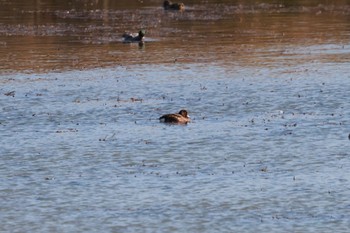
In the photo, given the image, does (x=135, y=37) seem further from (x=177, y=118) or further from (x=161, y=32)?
(x=177, y=118)

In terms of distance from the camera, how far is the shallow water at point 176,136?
72.0ft

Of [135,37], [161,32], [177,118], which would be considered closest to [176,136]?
[177,118]

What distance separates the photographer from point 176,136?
30.1m

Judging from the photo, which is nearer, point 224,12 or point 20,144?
point 20,144

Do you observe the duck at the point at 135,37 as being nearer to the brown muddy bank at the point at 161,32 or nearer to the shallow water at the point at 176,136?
the brown muddy bank at the point at 161,32

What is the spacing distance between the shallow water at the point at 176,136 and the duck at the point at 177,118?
275 millimetres

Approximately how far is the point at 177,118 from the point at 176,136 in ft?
5.22

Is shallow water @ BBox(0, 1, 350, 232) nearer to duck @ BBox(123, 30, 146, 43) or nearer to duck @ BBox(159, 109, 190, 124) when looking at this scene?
duck @ BBox(159, 109, 190, 124)

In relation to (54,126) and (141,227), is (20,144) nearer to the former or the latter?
(54,126)

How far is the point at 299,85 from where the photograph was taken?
39.4m

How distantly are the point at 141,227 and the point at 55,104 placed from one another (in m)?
16.0

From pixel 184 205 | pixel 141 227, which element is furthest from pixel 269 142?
pixel 141 227

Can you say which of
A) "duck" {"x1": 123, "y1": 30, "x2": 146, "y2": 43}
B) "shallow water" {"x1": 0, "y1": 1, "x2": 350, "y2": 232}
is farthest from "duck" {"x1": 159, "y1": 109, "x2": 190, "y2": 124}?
"duck" {"x1": 123, "y1": 30, "x2": 146, "y2": 43}

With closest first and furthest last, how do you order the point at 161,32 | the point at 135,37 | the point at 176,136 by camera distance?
the point at 176,136 < the point at 135,37 < the point at 161,32
